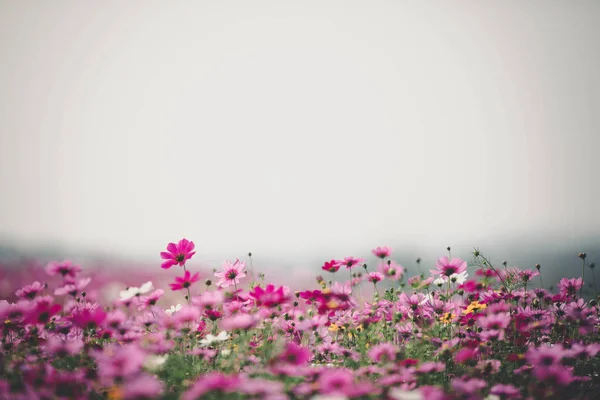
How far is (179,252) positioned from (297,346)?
75 centimetres

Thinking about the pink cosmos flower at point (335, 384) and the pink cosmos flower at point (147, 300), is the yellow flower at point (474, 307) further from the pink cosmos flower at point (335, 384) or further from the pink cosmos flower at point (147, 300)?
the pink cosmos flower at point (147, 300)

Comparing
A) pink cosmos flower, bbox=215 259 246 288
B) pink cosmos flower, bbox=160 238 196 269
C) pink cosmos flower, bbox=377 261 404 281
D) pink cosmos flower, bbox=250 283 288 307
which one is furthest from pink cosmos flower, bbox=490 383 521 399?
pink cosmos flower, bbox=160 238 196 269

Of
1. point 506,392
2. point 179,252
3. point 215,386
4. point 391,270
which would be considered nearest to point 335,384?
point 215,386

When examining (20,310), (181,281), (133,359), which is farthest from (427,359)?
(20,310)

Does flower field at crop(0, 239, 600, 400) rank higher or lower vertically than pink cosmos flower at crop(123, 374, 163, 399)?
lower

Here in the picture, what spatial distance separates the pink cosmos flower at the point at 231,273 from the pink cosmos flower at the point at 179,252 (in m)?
0.22

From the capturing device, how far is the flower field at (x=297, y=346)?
3.70 ft

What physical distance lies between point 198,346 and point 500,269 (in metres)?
1.91

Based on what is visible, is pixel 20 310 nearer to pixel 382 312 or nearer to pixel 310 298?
pixel 310 298

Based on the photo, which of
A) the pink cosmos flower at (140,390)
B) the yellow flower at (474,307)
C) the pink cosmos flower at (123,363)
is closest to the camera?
the pink cosmos flower at (140,390)

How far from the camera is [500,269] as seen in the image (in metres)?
2.34

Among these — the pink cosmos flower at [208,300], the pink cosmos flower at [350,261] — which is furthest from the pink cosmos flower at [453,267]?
the pink cosmos flower at [208,300]

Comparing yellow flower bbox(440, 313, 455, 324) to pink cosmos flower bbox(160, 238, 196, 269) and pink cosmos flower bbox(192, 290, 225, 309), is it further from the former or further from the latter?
pink cosmos flower bbox(160, 238, 196, 269)

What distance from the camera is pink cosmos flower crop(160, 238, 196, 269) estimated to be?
6.02ft
